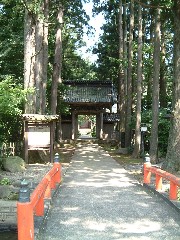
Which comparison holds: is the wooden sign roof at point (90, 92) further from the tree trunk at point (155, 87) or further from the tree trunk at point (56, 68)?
the tree trunk at point (155, 87)

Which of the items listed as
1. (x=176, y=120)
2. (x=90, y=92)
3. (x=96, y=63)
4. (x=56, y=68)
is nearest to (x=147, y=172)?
(x=176, y=120)

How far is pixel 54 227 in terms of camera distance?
5.72 meters

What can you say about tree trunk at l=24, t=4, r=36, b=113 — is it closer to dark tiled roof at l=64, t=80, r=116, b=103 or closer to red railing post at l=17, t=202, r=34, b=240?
red railing post at l=17, t=202, r=34, b=240

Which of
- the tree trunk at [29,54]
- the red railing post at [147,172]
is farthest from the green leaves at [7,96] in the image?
the red railing post at [147,172]

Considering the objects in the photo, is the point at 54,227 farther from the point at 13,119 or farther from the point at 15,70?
the point at 15,70

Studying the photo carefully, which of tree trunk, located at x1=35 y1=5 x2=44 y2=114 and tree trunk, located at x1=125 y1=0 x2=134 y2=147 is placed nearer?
tree trunk, located at x1=35 y1=5 x2=44 y2=114

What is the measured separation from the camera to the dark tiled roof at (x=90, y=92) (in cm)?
3103

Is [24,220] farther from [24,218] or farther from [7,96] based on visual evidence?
[7,96]

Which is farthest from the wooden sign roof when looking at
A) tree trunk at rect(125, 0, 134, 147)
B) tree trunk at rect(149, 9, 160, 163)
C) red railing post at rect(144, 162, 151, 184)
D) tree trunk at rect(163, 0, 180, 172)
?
red railing post at rect(144, 162, 151, 184)

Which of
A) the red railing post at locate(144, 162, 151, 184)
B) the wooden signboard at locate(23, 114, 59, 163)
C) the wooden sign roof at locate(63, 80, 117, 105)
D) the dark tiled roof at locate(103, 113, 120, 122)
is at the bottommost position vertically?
the red railing post at locate(144, 162, 151, 184)

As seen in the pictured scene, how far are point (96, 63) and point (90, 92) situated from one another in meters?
3.46

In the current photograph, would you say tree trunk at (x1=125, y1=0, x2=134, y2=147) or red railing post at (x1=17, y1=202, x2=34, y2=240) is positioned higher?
tree trunk at (x1=125, y1=0, x2=134, y2=147)

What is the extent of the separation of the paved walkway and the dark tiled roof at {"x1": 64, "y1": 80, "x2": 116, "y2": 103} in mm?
20922

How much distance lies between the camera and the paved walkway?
5.34 metres
